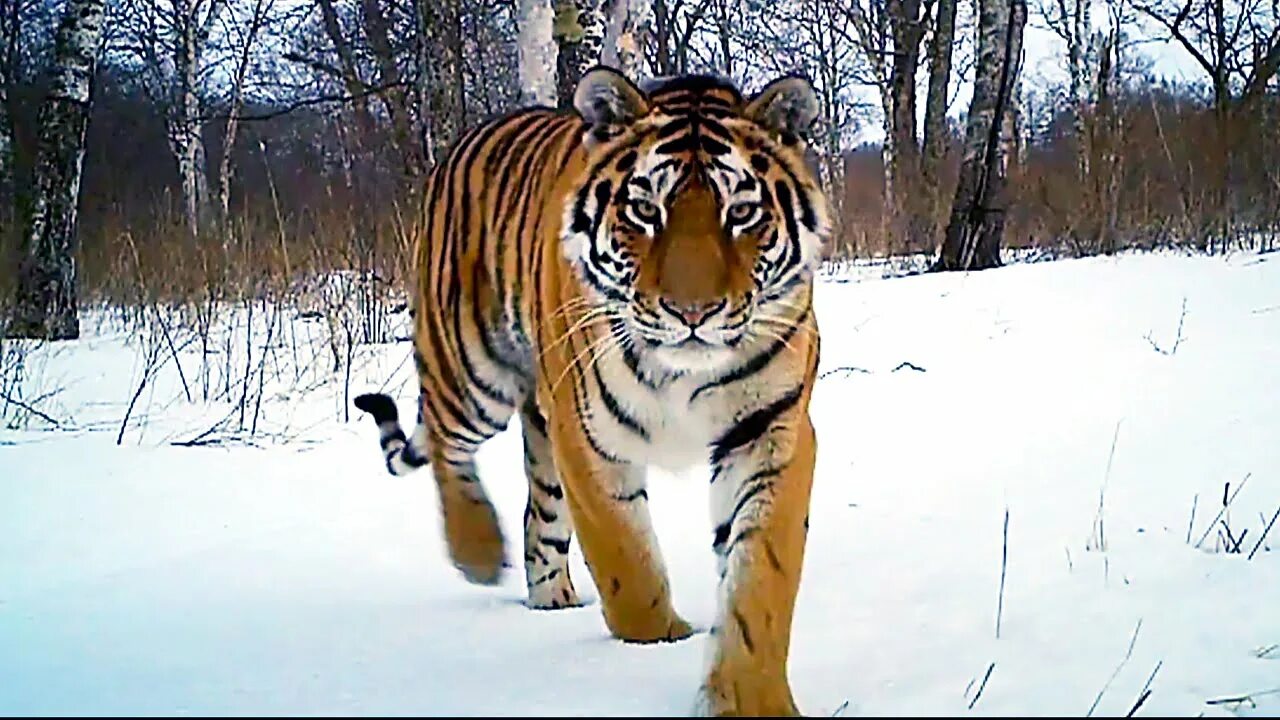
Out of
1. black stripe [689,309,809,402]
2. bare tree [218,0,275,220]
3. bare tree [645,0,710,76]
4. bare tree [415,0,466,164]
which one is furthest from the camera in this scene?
bare tree [645,0,710,76]

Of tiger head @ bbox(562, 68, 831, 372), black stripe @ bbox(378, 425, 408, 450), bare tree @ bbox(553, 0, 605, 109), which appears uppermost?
bare tree @ bbox(553, 0, 605, 109)

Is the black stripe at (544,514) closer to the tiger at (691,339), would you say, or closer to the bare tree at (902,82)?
the tiger at (691,339)

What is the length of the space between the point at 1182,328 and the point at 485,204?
4552mm

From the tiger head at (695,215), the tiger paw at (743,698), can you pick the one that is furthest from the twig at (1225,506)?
the tiger paw at (743,698)

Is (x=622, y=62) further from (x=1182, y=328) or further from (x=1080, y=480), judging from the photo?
(x=1080, y=480)

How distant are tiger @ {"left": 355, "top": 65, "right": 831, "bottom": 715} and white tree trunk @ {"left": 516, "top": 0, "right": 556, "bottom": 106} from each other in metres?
4.51

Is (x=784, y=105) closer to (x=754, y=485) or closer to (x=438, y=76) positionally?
(x=754, y=485)

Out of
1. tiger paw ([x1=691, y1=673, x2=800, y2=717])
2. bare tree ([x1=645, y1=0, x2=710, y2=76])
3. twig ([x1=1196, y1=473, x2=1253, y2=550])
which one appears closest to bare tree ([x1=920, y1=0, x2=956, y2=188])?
bare tree ([x1=645, y1=0, x2=710, y2=76])

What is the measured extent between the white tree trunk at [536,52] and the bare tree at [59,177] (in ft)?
9.03

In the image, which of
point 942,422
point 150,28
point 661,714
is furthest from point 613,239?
point 150,28

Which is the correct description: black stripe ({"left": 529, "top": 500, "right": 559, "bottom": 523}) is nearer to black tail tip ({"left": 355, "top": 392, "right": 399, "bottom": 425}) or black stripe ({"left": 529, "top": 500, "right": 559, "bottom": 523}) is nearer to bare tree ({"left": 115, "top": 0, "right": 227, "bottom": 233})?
black tail tip ({"left": 355, "top": 392, "right": 399, "bottom": 425})

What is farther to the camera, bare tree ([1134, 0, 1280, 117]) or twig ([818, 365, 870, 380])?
bare tree ([1134, 0, 1280, 117])

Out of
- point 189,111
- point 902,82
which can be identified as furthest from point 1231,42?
point 189,111

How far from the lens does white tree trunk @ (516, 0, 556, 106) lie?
6.88 metres
